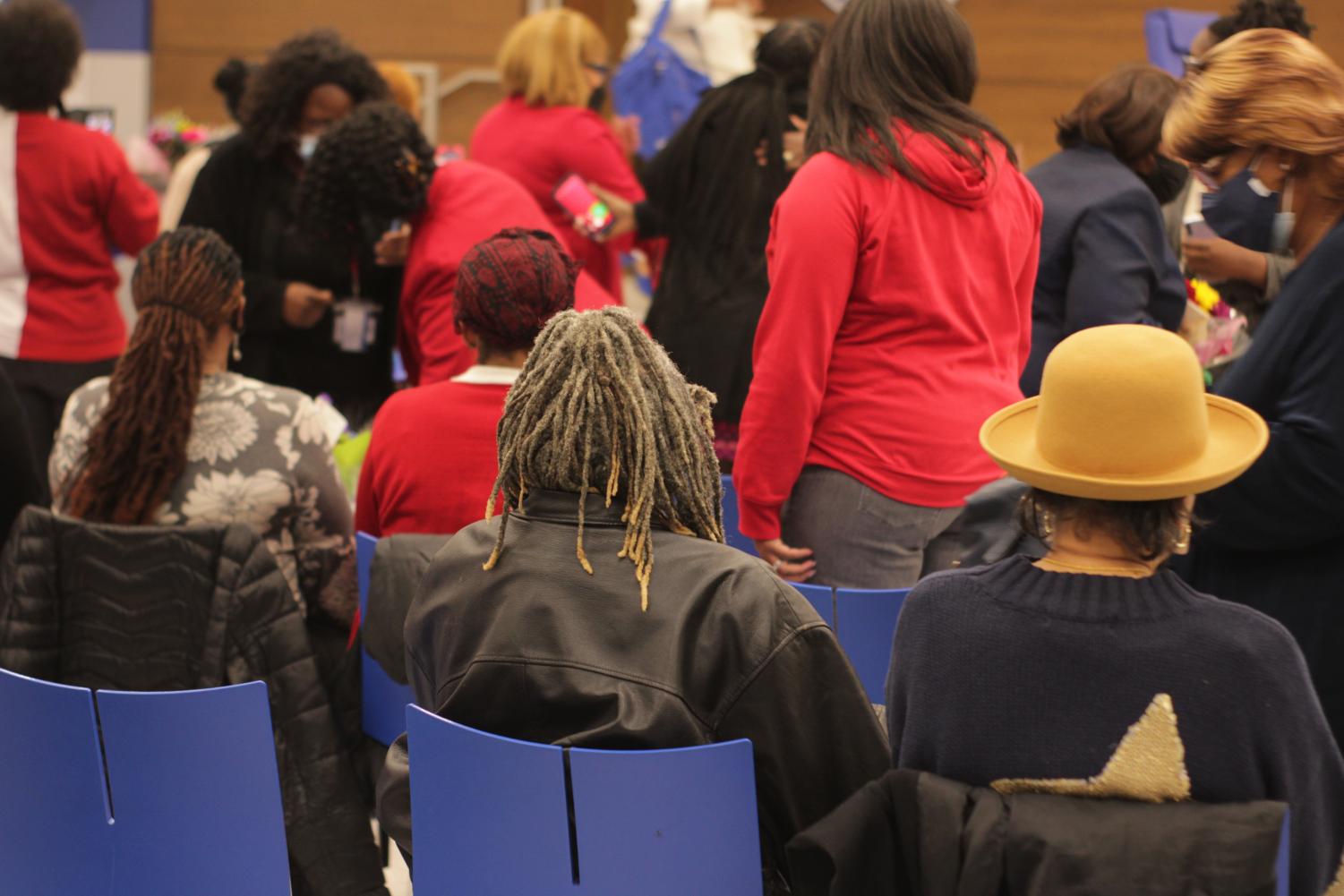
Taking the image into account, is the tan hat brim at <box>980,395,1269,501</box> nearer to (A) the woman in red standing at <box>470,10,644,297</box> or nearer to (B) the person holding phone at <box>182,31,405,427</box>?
(B) the person holding phone at <box>182,31,405,427</box>

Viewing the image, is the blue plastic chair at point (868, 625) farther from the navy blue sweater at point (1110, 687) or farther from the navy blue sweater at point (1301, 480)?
the navy blue sweater at point (1110, 687)

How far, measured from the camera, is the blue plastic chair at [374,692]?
2644mm

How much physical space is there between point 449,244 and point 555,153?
959mm

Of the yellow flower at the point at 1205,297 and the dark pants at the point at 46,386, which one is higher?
the yellow flower at the point at 1205,297

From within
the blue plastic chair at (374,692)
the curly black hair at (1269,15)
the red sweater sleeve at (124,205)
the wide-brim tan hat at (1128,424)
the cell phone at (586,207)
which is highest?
the curly black hair at (1269,15)

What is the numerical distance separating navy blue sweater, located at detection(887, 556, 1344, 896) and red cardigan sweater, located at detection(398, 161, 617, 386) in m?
2.08

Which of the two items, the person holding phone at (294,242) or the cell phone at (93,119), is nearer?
the person holding phone at (294,242)

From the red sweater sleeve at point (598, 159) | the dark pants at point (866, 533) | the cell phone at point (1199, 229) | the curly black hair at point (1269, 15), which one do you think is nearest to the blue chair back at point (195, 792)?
the dark pants at point (866, 533)

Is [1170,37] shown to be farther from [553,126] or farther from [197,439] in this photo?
[197,439]

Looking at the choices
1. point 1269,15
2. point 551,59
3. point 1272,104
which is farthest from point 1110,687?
point 551,59

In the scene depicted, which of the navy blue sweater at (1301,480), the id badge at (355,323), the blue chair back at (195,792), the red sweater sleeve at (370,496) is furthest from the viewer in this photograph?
the id badge at (355,323)

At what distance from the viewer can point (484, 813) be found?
1702mm

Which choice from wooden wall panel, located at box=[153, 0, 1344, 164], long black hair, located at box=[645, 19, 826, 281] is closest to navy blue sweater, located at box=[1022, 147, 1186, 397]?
long black hair, located at box=[645, 19, 826, 281]

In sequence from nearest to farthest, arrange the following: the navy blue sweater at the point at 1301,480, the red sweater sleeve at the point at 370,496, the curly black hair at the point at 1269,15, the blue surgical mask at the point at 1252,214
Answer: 1. the navy blue sweater at the point at 1301,480
2. the blue surgical mask at the point at 1252,214
3. the red sweater sleeve at the point at 370,496
4. the curly black hair at the point at 1269,15
